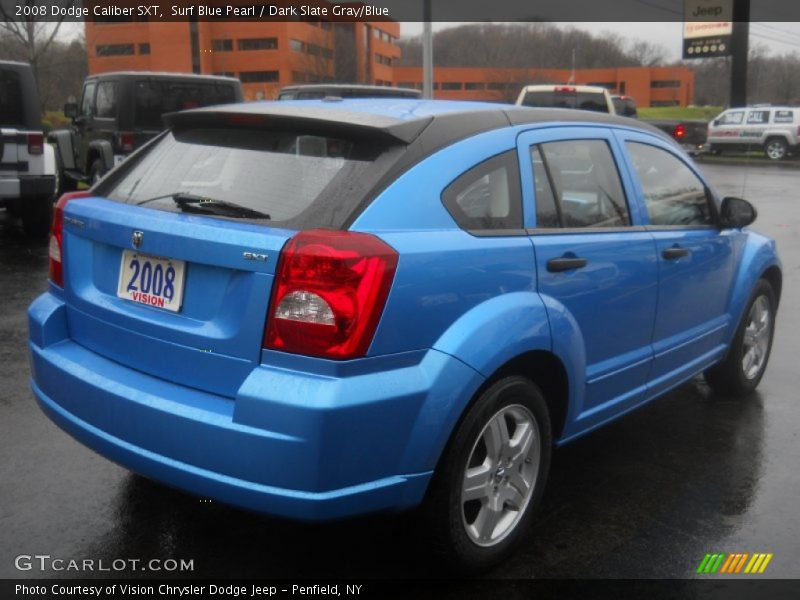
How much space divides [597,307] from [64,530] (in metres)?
2.31

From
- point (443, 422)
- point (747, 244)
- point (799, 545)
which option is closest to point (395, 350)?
point (443, 422)

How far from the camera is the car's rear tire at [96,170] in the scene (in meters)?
12.9

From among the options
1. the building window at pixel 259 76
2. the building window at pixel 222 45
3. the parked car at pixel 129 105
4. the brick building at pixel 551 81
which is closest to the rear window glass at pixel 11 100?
the parked car at pixel 129 105

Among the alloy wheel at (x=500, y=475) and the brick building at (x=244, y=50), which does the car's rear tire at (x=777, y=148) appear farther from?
the brick building at (x=244, y=50)

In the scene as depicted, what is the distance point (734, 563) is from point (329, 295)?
1.90m

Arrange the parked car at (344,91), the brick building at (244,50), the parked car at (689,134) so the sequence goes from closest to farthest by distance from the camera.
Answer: the parked car at (344,91)
the parked car at (689,134)
the brick building at (244,50)

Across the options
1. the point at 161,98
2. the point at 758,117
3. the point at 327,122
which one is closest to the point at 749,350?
the point at 327,122

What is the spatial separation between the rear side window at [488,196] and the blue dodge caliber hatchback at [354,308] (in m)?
0.01

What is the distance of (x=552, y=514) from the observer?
142 inches

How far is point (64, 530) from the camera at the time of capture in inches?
132

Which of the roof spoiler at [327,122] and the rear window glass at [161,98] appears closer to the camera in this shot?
the roof spoiler at [327,122]

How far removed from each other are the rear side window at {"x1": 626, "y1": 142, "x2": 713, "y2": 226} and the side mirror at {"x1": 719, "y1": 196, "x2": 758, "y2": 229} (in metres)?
0.07

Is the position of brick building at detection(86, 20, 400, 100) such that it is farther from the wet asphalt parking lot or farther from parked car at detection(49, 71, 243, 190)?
the wet asphalt parking lot

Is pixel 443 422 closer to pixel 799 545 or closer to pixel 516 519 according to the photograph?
pixel 516 519
